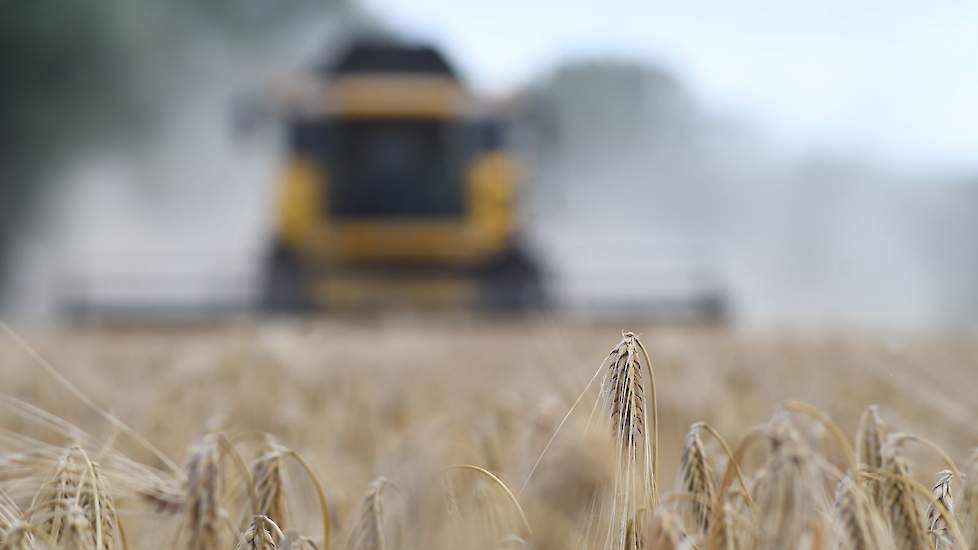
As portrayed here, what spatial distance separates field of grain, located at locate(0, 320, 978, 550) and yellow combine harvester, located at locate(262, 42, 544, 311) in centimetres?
742

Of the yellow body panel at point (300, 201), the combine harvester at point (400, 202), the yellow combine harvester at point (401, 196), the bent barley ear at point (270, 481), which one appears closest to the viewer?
the bent barley ear at point (270, 481)

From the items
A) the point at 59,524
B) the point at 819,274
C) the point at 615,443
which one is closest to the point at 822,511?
the point at 615,443

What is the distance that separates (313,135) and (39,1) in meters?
14.2

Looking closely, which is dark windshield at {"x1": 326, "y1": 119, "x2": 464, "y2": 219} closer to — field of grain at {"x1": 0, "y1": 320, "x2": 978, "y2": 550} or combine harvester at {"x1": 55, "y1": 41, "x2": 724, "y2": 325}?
combine harvester at {"x1": 55, "y1": 41, "x2": 724, "y2": 325}

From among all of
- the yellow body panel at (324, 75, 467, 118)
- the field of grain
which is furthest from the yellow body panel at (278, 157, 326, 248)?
the field of grain

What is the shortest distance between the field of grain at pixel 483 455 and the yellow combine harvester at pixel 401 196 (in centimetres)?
742

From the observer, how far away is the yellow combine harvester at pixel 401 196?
10.5 metres

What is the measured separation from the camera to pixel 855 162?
26625 millimetres

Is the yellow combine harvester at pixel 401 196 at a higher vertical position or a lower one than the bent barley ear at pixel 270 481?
higher

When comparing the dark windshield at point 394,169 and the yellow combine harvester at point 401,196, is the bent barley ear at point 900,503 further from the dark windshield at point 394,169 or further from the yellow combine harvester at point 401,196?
the dark windshield at point 394,169

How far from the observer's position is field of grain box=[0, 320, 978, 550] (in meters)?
0.62

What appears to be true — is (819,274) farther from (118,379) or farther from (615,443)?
(615,443)

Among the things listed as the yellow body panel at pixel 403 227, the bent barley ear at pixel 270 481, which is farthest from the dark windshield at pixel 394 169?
the bent barley ear at pixel 270 481

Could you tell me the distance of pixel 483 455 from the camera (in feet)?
3.97
